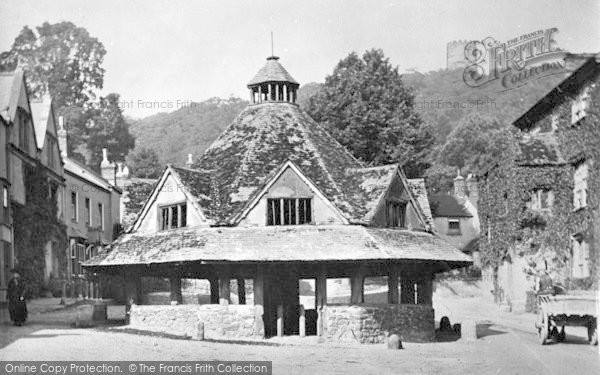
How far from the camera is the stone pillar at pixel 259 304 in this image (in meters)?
27.7

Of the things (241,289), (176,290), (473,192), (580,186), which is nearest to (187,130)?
(473,192)

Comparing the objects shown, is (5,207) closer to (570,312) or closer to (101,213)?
(101,213)

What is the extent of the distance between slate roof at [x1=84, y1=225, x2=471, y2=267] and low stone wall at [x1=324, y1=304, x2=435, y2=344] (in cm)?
191

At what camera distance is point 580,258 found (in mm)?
41719

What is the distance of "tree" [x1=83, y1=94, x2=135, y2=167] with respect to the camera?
83500 millimetres

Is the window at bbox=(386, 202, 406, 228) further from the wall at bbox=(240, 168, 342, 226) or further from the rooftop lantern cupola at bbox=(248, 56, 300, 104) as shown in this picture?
the rooftop lantern cupola at bbox=(248, 56, 300, 104)

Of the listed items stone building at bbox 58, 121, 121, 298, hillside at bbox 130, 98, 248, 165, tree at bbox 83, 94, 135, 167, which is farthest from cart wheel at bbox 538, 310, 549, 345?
hillside at bbox 130, 98, 248, 165

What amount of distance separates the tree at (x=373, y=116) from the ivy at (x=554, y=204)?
19.3 ft

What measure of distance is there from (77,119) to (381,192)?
56428 mm

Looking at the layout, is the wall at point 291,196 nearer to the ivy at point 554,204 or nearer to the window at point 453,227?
the ivy at point 554,204

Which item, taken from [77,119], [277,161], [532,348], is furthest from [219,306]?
[77,119]

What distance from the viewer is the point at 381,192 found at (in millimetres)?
30500

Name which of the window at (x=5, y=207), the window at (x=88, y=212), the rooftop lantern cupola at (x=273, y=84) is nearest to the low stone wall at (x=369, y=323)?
the rooftop lantern cupola at (x=273, y=84)

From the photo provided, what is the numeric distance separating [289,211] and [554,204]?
69.0ft
